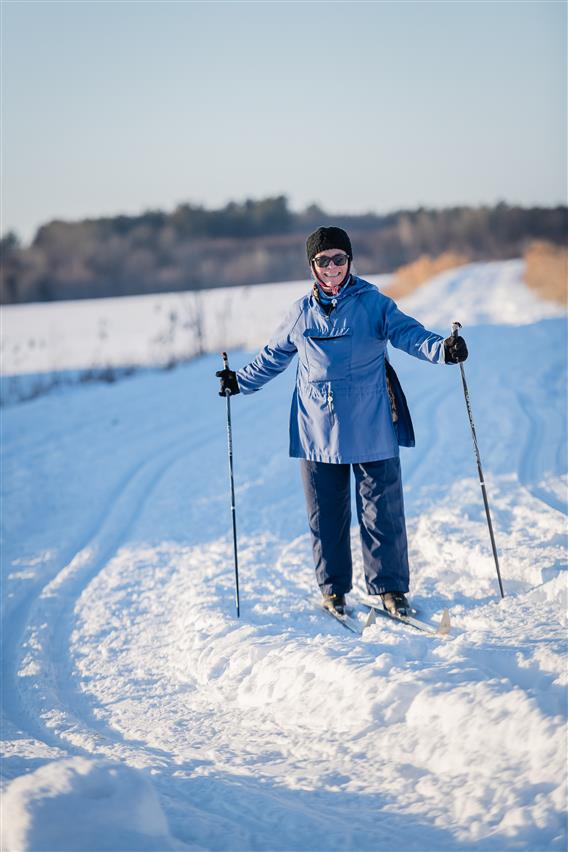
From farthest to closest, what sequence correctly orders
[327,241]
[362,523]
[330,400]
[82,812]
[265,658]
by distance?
[362,523] < [330,400] < [327,241] < [265,658] < [82,812]

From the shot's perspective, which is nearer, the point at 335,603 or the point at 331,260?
the point at 331,260

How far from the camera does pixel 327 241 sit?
153 inches

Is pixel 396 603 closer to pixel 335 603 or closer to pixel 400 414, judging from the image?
pixel 335 603

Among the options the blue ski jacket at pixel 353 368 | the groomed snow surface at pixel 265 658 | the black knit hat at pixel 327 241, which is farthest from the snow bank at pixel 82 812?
the black knit hat at pixel 327 241

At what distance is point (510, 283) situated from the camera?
23312 millimetres

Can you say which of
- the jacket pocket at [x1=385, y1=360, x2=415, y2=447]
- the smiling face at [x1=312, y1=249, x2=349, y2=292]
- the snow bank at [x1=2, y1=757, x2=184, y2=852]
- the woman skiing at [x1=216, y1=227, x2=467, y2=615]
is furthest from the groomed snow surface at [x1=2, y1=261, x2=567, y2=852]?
the smiling face at [x1=312, y1=249, x2=349, y2=292]

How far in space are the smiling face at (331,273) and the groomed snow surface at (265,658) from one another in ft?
5.55

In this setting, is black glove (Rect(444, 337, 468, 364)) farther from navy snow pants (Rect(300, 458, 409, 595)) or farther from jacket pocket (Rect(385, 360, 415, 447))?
navy snow pants (Rect(300, 458, 409, 595))

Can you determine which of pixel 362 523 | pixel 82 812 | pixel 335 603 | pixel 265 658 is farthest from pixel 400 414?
pixel 82 812

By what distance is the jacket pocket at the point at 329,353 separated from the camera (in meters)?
3.92

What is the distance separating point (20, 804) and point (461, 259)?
37.1 meters

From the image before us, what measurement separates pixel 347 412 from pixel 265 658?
125cm

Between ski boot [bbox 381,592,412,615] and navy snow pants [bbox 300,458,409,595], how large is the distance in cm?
3

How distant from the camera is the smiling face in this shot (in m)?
3.90
